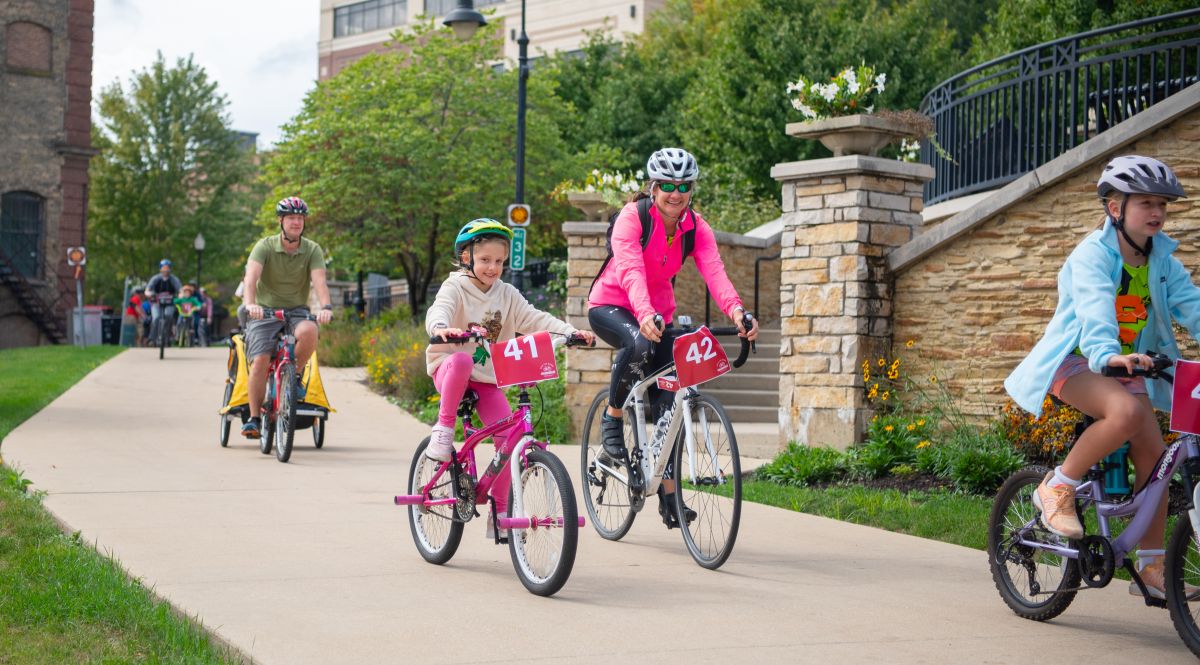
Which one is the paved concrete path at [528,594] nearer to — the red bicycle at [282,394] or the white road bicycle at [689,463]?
the white road bicycle at [689,463]

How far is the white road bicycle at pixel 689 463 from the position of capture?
6461 millimetres

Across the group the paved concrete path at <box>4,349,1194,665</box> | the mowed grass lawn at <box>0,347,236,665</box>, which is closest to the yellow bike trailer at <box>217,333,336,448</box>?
the paved concrete path at <box>4,349,1194,665</box>

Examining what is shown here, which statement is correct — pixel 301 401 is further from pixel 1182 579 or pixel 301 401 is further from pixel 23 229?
pixel 23 229

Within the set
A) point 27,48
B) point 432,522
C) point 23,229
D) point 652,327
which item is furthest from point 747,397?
point 27,48

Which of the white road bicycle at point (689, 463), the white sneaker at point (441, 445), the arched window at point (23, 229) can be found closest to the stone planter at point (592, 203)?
the white road bicycle at point (689, 463)

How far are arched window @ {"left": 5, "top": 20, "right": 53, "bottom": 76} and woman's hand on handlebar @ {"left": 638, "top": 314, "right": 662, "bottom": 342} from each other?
3903 cm

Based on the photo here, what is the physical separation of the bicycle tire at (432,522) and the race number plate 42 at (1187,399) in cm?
323

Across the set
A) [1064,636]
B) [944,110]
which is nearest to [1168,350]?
[1064,636]

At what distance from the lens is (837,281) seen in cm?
1068

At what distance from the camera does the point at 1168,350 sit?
5309 millimetres

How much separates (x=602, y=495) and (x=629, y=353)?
971 mm

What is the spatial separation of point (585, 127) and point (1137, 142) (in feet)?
105

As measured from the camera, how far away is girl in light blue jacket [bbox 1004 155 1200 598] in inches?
198

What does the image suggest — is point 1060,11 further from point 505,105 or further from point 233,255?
point 233,255
